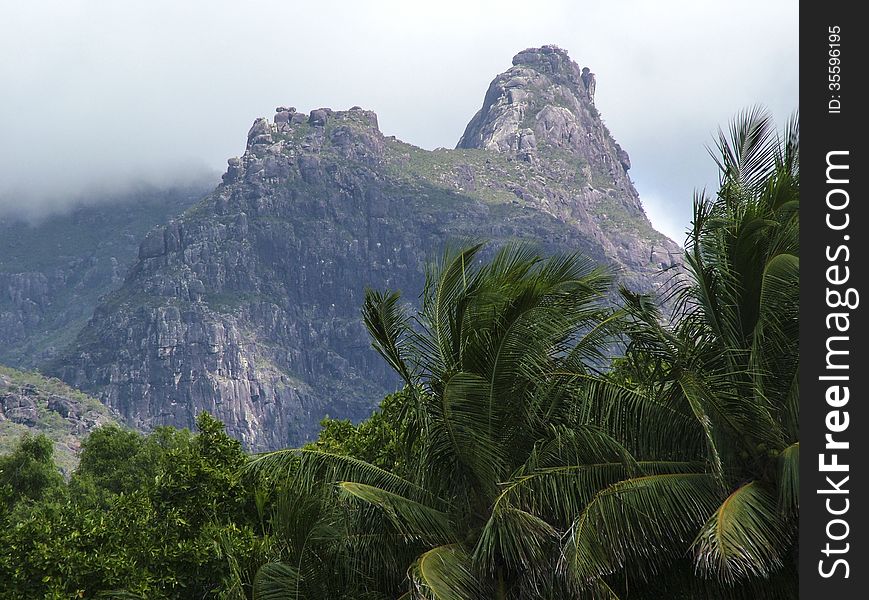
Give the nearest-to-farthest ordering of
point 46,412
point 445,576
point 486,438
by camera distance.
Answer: point 445,576 < point 486,438 < point 46,412

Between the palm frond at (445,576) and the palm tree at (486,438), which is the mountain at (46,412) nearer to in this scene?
the palm tree at (486,438)

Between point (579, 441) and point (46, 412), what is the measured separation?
6546 inches

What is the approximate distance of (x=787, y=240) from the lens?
Result: 10.3 meters

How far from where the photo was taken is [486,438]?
10.8 m

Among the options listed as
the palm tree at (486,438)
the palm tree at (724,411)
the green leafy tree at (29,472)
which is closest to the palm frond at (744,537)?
the palm tree at (724,411)

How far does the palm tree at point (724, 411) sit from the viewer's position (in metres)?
9.22

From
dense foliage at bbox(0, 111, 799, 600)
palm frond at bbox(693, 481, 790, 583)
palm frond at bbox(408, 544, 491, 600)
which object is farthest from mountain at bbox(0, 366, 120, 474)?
palm frond at bbox(693, 481, 790, 583)

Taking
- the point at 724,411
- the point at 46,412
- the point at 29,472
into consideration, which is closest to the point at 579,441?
the point at 724,411

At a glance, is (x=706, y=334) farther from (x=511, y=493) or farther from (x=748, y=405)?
(x=511, y=493)

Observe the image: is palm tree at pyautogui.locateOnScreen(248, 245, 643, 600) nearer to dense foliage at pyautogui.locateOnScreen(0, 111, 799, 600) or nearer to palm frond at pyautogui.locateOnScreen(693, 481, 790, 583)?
dense foliage at pyautogui.locateOnScreen(0, 111, 799, 600)

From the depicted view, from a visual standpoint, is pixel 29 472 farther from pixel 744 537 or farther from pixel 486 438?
pixel 744 537

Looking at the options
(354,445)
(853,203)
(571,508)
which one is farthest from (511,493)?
(354,445)

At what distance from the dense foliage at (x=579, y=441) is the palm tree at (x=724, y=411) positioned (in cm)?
2

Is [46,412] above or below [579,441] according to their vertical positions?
above
